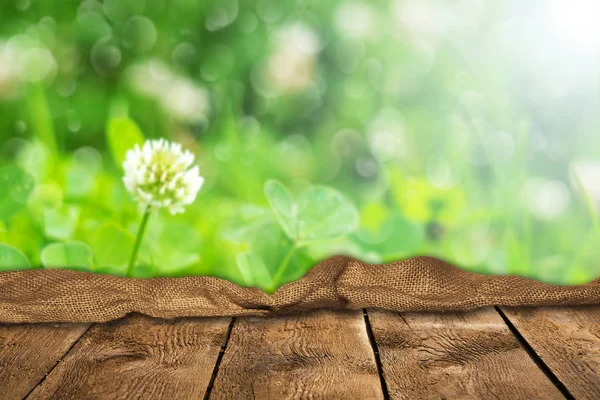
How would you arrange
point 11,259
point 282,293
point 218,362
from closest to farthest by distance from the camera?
point 218,362, point 282,293, point 11,259

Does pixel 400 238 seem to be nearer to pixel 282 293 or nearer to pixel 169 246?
pixel 282 293

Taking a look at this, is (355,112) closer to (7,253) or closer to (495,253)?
(495,253)

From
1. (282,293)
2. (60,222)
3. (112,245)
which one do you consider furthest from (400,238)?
(60,222)

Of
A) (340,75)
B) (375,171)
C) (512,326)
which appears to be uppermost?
(340,75)

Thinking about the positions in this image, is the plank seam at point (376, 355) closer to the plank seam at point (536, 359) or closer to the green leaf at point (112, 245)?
the plank seam at point (536, 359)

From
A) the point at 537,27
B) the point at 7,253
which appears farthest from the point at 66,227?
the point at 537,27

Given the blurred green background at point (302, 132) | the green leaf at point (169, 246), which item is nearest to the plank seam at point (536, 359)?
the blurred green background at point (302, 132)
